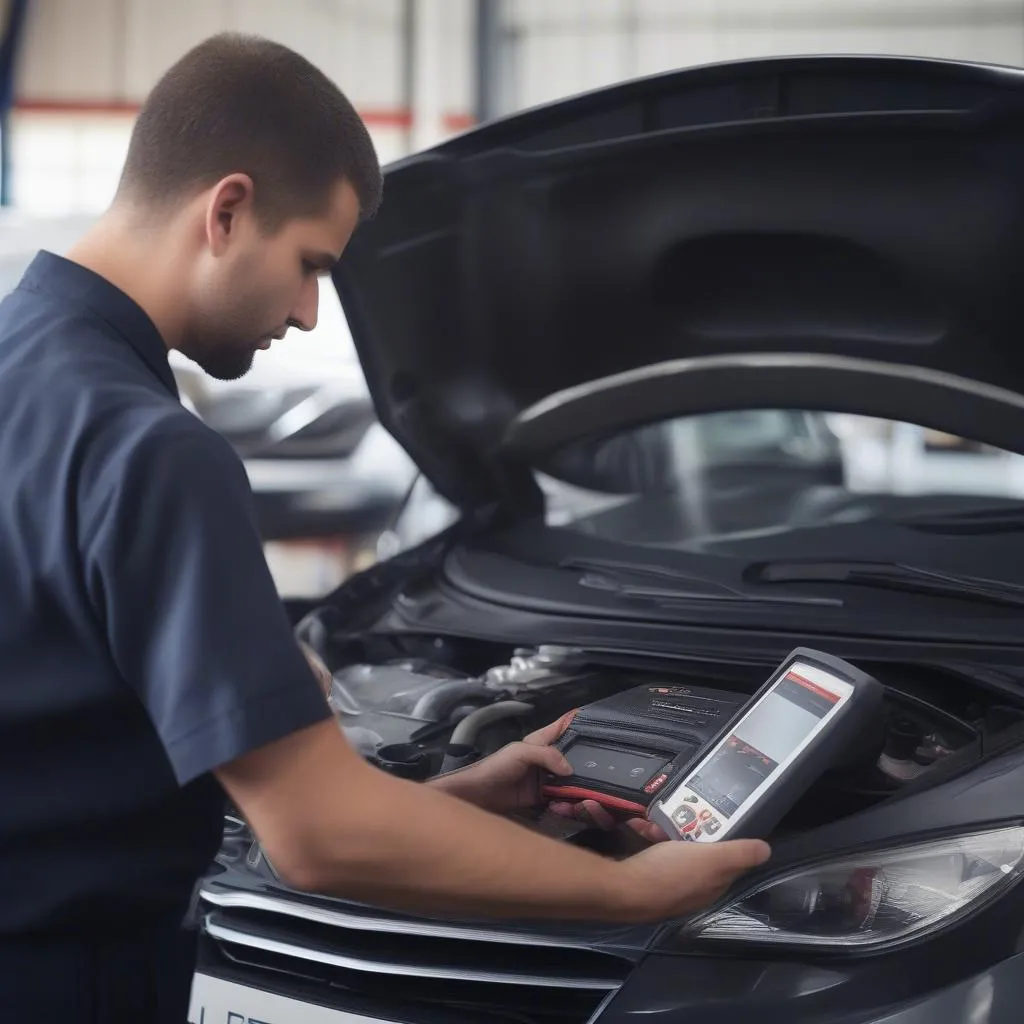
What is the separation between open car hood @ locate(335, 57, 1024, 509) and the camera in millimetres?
1867

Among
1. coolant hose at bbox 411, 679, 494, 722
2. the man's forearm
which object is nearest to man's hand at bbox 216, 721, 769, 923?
the man's forearm

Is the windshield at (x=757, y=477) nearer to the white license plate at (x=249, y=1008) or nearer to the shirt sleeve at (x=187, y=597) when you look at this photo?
the white license plate at (x=249, y=1008)

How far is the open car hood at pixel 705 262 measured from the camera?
187 centimetres

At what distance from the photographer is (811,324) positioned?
2.13m

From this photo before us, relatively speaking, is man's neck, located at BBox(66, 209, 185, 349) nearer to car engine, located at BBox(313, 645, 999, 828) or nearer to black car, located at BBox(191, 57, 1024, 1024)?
black car, located at BBox(191, 57, 1024, 1024)

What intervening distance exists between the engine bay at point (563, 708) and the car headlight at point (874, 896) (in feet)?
0.43

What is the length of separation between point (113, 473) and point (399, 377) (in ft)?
4.69

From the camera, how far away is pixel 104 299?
108 cm

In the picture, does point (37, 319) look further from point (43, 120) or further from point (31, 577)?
point (43, 120)

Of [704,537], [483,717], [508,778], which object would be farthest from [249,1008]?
[704,537]

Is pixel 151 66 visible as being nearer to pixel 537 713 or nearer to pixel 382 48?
pixel 382 48

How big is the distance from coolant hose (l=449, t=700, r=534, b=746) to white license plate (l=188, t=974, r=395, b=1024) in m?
0.40

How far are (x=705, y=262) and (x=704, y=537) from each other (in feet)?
1.73

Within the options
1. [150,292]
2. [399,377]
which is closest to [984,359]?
→ [399,377]
